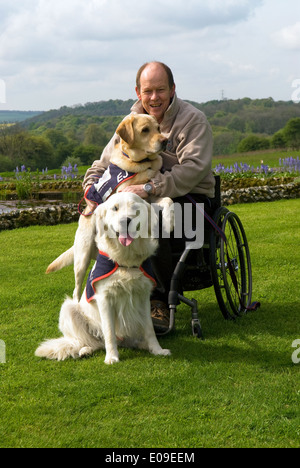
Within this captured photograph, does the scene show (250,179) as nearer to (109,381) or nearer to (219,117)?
(109,381)

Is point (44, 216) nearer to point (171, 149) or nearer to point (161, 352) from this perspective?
point (171, 149)

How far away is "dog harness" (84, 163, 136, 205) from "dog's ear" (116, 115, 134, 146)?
234 mm

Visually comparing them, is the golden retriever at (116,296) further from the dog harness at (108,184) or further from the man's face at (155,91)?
the man's face at (155,91)

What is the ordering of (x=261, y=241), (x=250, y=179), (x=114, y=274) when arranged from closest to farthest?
(x=114, y=274), (x=261, y=241), (x=250, y=179)

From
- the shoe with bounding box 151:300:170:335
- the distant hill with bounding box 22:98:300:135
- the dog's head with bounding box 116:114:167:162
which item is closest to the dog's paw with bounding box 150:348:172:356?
the shoe with bounding box 151:300:170:335

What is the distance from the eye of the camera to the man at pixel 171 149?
13.6 ft

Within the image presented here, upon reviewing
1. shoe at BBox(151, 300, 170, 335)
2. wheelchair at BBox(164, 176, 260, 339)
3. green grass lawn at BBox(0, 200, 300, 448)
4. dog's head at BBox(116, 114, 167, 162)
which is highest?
dog's head at BBox(116, 114, 167, 162)

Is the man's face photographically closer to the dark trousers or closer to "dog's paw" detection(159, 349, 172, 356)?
the dark trousers

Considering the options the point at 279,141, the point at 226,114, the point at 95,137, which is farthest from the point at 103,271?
the point at 226,114

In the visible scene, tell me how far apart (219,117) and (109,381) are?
35.3m

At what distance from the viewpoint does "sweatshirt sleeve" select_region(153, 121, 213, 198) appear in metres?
4.02

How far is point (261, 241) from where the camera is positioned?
802 cm

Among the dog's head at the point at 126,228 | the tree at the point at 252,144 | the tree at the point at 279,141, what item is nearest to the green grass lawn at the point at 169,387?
the dog's head at the point at 126,228

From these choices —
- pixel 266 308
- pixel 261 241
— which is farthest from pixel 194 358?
pixel 261 241
